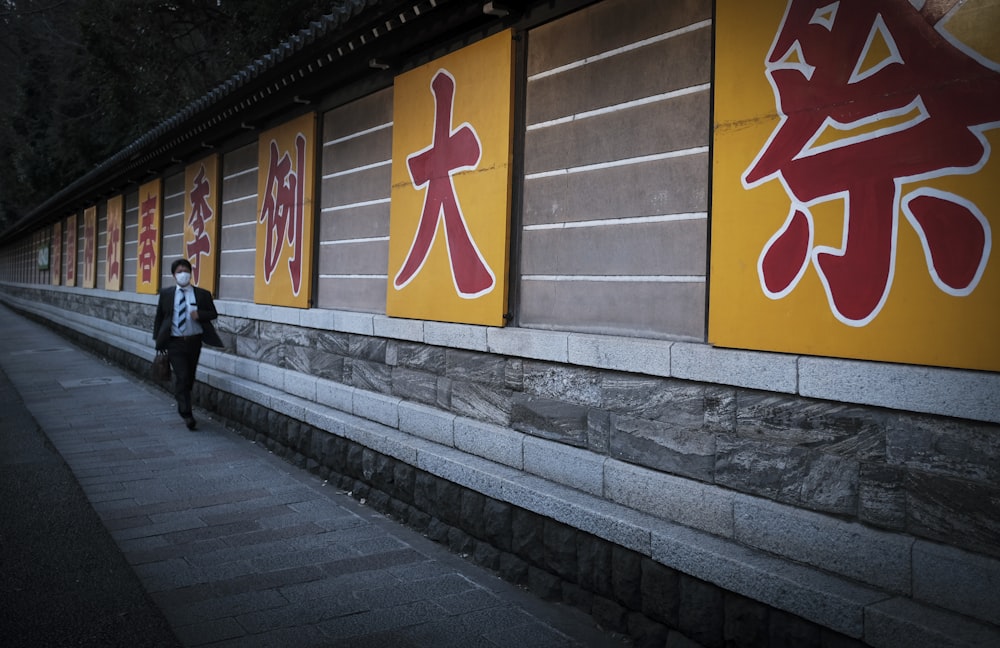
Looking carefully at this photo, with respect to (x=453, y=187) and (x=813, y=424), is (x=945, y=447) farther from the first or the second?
(x=453, y=187)

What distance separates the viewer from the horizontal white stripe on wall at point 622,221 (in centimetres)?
412

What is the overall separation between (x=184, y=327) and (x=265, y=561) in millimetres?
5232

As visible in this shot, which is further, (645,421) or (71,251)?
(71,251)

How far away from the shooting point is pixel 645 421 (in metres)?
4.21

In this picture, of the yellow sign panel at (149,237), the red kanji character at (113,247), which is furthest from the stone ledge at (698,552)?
the red kanji character at (113,247)

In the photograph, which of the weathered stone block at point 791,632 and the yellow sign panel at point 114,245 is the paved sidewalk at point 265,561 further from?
the yellow sign panel at point 114,245

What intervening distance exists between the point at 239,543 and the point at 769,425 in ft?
12.9

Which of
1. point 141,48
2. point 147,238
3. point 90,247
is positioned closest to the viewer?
point 147,238

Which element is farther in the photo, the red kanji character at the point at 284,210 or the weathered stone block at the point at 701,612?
the red kanji character at the point at 284,210

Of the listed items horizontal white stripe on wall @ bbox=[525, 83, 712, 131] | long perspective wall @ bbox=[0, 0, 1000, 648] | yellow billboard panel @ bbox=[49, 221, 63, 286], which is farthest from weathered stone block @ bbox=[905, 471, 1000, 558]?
yellow billboard panel @ bbox=[49, 221, 63, 286]

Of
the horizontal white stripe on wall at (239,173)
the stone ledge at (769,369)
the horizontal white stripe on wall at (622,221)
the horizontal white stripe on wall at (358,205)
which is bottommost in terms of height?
the stone ledge at (769,369)

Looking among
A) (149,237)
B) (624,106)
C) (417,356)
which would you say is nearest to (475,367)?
(417,356)

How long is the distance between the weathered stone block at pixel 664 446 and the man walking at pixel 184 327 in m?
6.88

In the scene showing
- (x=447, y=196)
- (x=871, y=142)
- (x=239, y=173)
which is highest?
(x=239, y=173)
